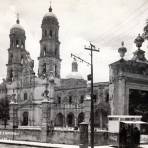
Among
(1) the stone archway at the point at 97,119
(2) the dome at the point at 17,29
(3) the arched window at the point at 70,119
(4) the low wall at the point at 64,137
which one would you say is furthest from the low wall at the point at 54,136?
(2) the dome at the point at 17,29

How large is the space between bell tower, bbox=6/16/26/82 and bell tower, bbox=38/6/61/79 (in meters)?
5.22

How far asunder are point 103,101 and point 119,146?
1298 inches

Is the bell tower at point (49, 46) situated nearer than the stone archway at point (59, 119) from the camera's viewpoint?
No

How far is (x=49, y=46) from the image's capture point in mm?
66000

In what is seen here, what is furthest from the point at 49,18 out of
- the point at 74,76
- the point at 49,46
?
the point at 74,76

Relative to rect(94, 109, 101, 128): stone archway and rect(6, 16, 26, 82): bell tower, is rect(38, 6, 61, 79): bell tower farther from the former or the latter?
rect(94, 109, 101, 128): stone archway

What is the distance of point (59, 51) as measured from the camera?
226ft

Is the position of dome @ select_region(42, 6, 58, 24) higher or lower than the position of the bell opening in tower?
higher

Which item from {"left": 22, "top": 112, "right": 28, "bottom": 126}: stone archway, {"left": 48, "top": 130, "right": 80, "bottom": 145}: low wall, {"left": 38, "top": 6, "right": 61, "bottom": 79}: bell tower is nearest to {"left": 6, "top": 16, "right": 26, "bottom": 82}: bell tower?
{"left": 38, "top": 6, "right": 61, "bottom": 79}: bell tower

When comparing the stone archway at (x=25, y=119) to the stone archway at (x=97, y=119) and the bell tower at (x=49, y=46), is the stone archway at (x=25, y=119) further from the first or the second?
the stone archway at (x=97, y=119)

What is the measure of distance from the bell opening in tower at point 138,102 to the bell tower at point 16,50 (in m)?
38.2

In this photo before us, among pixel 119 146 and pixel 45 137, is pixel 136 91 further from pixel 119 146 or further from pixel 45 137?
pixel 119 146

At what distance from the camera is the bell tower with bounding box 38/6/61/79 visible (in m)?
65.9

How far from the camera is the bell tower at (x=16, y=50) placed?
6938cm
